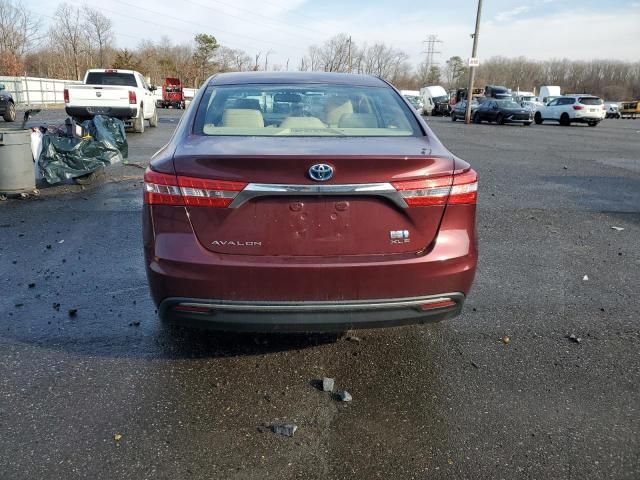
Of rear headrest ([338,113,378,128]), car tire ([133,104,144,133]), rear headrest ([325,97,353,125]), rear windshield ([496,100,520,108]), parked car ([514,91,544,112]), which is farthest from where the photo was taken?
parked car ([514,91,544,112])

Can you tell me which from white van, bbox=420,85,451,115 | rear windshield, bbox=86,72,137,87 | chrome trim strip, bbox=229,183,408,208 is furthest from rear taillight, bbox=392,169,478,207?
white van, bbox=420,85,451,115

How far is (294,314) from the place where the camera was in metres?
2.64

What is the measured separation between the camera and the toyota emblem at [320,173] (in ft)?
8.41

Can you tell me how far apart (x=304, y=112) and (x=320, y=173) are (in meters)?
1.18

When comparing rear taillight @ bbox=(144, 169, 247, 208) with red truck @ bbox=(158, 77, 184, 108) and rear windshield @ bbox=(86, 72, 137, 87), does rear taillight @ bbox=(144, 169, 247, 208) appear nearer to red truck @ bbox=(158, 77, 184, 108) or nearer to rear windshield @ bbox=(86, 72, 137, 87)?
rear windshield @ bbox=(86, 72, 137, 87)

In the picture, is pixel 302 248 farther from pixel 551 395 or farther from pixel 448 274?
pixel 551 395

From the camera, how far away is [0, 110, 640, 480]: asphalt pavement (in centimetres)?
237

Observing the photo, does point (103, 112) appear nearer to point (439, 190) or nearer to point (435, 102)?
point (439, 190)

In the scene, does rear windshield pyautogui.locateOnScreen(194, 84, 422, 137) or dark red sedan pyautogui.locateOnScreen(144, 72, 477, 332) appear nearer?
dark red sedan pyautogui.locateOnScreen(144, 72, 477, 332)

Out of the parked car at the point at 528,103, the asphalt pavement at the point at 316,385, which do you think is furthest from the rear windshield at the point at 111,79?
the parked car at the point at 528,103

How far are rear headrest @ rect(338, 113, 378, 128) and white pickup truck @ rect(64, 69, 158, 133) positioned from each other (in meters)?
14.3

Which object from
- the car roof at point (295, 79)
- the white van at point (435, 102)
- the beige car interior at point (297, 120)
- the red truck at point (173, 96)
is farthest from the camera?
the red truck at point (173, 96)

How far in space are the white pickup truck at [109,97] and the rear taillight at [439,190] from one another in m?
15.3

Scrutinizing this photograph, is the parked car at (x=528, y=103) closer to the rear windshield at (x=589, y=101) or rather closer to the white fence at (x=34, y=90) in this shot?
the rear windshield at (x=589, y=101)
